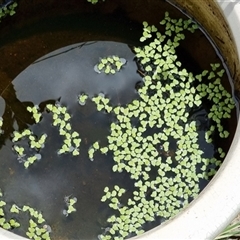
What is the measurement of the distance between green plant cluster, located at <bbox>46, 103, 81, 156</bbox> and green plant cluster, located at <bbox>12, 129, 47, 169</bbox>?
3.4 inches

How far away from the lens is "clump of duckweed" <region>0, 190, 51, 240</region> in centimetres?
196

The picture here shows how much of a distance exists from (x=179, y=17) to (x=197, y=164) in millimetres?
709

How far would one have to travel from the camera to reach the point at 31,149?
2.06m

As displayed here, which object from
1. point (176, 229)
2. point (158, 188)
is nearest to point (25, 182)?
point (158, 188)

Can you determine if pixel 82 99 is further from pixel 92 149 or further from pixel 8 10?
pixel 8 10

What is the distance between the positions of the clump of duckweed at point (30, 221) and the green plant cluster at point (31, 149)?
18 centimetres

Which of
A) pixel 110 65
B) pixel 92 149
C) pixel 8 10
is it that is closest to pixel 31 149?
pixel 92 149

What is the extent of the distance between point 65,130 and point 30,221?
420mm

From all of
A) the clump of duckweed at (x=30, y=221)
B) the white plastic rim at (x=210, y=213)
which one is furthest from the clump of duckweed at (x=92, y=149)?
the white plastic rim at (x=210, y=213)

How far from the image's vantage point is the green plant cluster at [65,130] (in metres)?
2.07

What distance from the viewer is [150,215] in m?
1.97

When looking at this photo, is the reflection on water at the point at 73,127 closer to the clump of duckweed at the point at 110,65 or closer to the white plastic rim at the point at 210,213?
the clump of duckweed at the point at 110,65

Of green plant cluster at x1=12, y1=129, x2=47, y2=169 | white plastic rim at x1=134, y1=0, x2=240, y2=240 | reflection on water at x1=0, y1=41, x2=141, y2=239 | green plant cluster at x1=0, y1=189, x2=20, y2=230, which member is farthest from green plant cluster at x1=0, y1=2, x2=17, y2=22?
white plastic rim at x1=134, y1=0, x2=240, y2=240

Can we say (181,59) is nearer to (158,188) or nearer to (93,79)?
(93,79)
